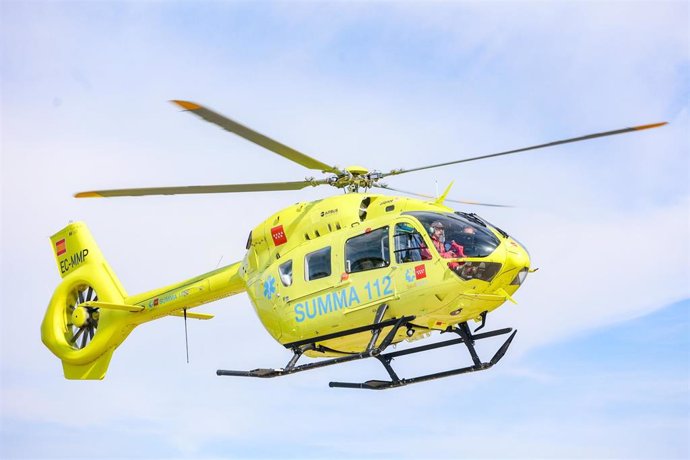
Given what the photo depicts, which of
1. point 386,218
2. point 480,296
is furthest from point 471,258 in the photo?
point 386,218

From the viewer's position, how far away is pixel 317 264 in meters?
16.2

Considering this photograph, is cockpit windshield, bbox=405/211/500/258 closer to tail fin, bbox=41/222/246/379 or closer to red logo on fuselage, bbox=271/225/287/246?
red logo on fuselage, bbox=271/225/287/246

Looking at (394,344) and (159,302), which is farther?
(159,302)

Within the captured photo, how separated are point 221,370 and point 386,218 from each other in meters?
4.11

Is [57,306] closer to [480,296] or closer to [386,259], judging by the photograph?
[386,259]

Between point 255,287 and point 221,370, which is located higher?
point 255,287

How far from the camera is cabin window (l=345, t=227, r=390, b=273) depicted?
15352mm

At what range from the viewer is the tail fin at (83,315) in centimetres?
2095

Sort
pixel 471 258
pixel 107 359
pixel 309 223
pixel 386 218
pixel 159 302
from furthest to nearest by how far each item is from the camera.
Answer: pixel 107 359 → pixel 159 302 → pixel 309 223 → pixel 386 218 → pixel 471 258

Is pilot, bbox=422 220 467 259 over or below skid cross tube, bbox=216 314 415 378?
over

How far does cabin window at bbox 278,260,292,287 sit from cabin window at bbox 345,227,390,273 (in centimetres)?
142

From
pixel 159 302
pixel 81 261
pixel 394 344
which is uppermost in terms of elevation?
pixel 81 261

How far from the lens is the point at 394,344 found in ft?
52.9

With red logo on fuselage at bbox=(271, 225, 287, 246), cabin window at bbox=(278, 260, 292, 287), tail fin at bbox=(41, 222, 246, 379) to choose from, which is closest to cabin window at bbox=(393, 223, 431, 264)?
cabin window at bbox=(278, 260, 292, 287)
